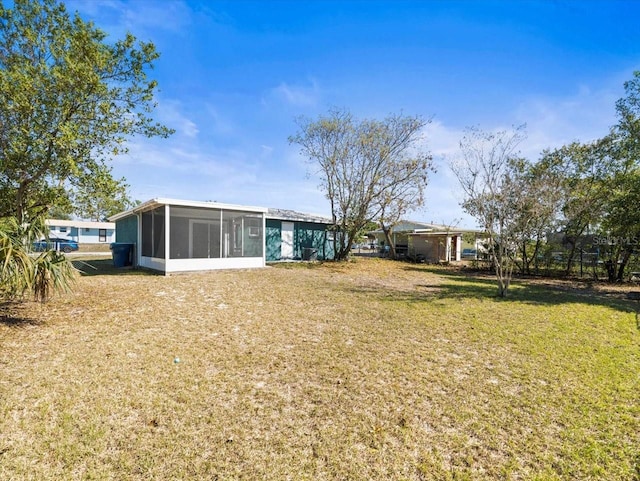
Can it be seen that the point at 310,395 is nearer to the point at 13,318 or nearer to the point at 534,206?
the point at 13,318

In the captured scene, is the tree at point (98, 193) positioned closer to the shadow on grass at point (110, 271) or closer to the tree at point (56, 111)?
the tree at point (56, 111)

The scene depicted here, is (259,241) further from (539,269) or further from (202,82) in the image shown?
(539,269)

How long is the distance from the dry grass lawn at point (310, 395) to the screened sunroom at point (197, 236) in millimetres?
4510

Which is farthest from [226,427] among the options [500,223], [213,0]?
[213,0]

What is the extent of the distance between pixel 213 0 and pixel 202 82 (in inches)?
123

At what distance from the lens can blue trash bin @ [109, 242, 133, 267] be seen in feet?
43.2

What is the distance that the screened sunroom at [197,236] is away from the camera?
10438mm

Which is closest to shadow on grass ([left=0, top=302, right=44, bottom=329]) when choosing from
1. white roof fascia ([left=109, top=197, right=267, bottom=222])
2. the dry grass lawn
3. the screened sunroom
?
the dry grass lawn

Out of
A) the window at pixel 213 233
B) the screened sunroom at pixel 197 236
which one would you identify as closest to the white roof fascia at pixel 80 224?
the screened sunroom at pixel 197 236

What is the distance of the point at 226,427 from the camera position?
2541 millimetres

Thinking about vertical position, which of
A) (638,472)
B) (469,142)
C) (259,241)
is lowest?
(638,472)

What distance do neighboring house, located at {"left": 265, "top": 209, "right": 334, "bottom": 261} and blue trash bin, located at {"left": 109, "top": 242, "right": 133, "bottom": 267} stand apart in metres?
6.27

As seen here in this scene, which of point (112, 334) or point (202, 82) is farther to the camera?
point (202, 82)

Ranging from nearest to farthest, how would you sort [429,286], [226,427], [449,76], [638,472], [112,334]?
[638,472] < [226,427] < [112,334] < [449,76] < [429,286]
